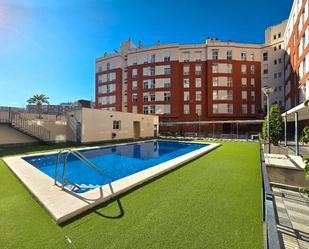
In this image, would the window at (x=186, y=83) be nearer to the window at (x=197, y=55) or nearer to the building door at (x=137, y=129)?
the window at (x=197, y=55)

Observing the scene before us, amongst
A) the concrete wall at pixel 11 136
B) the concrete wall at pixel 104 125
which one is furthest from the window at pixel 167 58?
the concrete wall at pixel 11 136

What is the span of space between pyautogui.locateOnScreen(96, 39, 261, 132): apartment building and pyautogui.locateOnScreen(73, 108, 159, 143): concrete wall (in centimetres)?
1091

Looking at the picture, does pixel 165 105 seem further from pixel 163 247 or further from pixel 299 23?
pixel 163 247

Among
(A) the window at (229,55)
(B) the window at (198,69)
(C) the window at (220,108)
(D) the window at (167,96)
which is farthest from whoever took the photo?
(D) the window at (167,96)

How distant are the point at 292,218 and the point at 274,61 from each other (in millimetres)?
37651

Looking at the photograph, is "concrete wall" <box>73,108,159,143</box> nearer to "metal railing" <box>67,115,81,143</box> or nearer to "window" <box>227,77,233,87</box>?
"metal railing" <box>67,115,81,143</box>

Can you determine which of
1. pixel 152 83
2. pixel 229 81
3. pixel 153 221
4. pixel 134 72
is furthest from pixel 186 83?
pixel 153 221

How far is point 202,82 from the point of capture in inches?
1307

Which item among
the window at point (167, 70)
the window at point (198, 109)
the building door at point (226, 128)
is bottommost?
the building door at point (226, 128)

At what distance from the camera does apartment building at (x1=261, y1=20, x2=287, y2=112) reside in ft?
104

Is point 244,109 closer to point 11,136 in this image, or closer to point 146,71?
point 146,71

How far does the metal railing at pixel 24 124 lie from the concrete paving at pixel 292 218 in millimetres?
18427

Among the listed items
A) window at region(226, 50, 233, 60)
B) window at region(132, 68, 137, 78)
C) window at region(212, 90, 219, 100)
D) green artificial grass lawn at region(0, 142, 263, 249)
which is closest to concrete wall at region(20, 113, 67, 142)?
green artificial grass lawn at region(0, 142, 263, 249)

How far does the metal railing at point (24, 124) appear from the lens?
14468 mm
